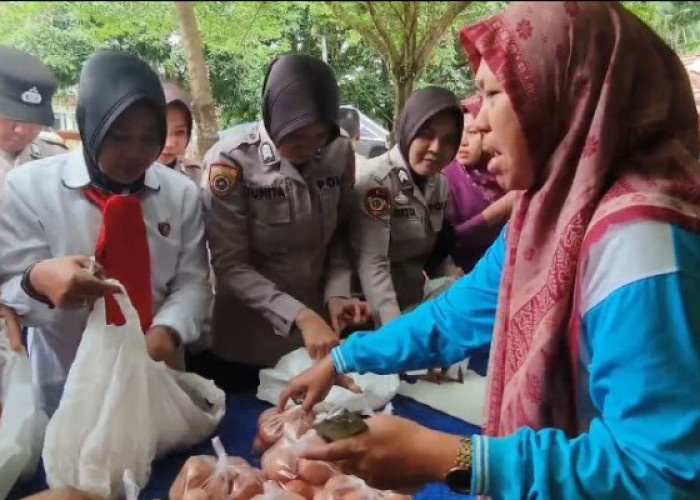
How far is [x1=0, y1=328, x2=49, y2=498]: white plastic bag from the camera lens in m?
0.97

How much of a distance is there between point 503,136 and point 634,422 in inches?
12.0

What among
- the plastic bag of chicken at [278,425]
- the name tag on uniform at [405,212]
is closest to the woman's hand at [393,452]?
the plastic bag of chicken at [278,425]

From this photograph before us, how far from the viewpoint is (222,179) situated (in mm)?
1345

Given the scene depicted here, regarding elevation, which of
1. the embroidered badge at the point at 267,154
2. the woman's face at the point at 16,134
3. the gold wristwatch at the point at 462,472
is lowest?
the gold wristwatch at the point at 462,472

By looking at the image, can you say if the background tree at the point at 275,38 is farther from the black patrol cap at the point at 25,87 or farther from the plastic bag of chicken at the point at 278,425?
the plastic bag of chicken at the point at 278,425

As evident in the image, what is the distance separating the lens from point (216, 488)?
0.99 meters

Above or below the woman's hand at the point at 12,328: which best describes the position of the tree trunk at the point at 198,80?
above

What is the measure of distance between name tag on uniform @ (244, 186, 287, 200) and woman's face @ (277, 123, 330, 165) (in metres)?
0.07

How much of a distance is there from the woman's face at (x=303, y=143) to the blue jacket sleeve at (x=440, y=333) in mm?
483

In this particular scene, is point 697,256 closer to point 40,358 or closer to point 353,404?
point 353,404

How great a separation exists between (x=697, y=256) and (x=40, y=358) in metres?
1.02

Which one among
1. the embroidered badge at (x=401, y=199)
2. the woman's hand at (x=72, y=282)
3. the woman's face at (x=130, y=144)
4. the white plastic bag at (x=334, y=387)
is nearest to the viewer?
the woman's hand at (x=72, y=282)

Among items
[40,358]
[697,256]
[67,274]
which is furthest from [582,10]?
[40,358]

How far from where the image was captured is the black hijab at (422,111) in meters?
1.40
